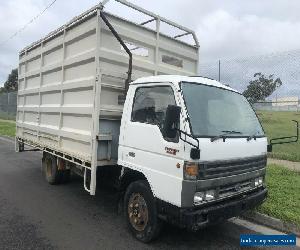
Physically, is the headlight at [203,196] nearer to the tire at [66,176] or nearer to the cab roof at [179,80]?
the cab roof at [179,80]

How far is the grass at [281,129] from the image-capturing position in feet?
39.5

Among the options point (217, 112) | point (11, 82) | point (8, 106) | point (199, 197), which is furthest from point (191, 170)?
point (11, 82)

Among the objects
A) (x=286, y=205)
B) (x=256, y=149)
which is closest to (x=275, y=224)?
(x=286, y=205)

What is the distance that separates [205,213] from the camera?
464 centimetres

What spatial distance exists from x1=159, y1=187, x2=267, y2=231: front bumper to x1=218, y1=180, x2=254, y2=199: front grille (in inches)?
3.4

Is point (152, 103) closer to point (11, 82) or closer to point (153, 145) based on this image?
point (153, 145)

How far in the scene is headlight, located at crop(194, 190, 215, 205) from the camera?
15.2 ft

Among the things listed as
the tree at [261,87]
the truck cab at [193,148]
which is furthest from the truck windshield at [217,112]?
the tree at [261,87]

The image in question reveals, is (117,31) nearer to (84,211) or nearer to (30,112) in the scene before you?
(84,211)

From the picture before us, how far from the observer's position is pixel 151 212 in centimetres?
508

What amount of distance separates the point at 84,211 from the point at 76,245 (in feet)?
5.06

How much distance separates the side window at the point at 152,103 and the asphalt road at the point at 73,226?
166 centimetres

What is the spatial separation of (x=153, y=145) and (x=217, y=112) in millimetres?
1012

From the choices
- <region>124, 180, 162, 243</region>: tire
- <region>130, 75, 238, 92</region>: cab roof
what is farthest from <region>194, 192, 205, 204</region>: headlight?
<region>130, 75, 238, 92</region>: cab roof
